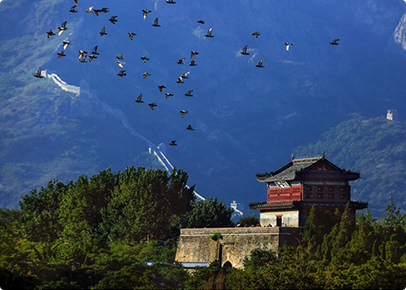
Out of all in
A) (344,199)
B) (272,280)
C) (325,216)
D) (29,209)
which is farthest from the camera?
(29,209)

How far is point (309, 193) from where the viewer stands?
104438 mm

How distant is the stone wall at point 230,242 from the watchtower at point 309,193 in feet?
14.3

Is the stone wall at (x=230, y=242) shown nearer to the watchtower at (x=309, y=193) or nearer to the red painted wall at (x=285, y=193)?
the watchtower at (x=309, y=193)

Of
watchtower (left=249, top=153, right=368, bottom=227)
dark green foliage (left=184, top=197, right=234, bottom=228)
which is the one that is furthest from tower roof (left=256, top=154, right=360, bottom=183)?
dark green foliage (left=184, top=197, right=234, bottom=228)

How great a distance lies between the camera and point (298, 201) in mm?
102250

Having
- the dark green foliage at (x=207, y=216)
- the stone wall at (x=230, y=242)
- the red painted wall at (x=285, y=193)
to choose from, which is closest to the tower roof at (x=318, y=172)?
the red painted wall at (x=285, y=193)

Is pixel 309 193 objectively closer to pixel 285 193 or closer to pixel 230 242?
→ pixel 285 193

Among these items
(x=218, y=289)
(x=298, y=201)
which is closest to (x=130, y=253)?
(x=298, y=201)

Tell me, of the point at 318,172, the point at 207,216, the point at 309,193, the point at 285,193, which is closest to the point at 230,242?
the point at 207,216

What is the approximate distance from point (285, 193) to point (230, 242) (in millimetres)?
10845

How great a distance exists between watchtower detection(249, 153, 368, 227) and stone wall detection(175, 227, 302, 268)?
14.3 feet

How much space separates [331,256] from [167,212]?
33112 mm

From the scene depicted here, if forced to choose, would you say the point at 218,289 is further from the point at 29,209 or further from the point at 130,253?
the point at 29,209

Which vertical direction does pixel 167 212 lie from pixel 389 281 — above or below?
above
